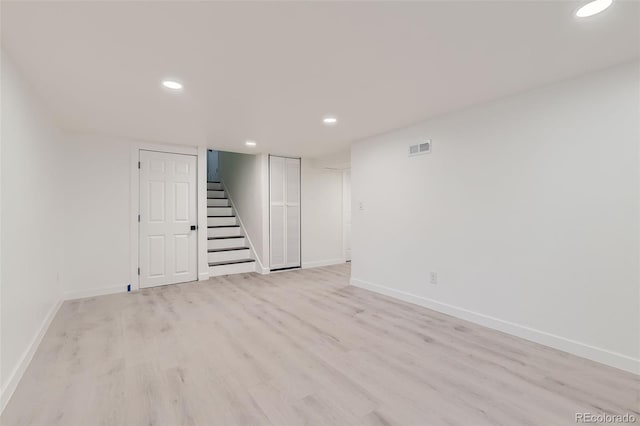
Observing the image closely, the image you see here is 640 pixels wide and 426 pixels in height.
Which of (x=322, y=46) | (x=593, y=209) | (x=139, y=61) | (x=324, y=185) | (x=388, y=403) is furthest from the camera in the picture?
(x=324, y=185)

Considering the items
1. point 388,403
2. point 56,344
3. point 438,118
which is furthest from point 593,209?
point 56,344

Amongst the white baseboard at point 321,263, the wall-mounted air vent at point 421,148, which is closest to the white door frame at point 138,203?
the white baseboard at point 321,263

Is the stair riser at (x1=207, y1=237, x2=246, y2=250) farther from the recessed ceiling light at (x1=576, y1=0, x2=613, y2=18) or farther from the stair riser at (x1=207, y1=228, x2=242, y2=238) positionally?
the recessed ceiling light at (x1=576, y1=0, x2=613, y2=18)

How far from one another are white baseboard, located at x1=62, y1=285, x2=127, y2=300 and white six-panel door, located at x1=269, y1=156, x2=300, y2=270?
7.95 ft

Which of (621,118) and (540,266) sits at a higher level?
→ (621,118)

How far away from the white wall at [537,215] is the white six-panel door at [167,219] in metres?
3.42

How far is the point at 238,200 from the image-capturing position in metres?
6.63

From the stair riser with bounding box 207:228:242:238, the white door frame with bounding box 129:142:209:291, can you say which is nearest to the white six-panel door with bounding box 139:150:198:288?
the white door frame with bounding box 129:142:209:291

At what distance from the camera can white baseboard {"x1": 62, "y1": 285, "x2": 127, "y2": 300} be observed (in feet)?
13.1

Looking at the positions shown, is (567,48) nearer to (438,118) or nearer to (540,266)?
(438,118)

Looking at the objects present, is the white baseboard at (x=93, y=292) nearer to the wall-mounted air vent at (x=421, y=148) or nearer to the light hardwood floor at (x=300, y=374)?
the light hardwood floor at (x=300, y=374)

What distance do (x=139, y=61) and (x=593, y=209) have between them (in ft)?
12.1

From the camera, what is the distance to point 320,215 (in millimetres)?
6223

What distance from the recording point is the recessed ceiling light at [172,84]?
2456 mm
